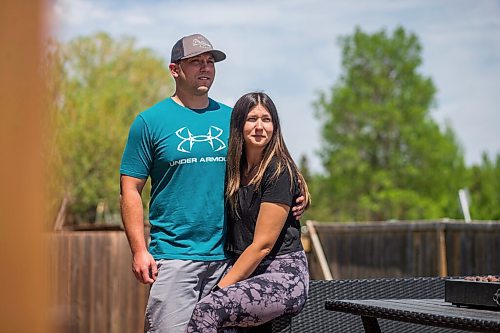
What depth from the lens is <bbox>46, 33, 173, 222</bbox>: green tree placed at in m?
29.9

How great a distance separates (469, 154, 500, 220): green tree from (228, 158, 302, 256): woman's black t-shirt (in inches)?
1587

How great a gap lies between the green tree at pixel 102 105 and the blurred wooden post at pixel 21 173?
24.7 meters

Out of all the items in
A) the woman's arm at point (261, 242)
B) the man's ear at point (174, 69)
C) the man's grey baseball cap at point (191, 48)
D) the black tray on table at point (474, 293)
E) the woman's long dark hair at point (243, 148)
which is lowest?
the black tray on table at point (474, 293)

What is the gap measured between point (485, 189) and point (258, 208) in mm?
42708

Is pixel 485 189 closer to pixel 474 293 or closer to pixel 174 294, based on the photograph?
pixel 174 294

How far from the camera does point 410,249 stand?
369 inches

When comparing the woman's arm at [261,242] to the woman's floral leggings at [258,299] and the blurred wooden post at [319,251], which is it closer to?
the woman's floral leggings at [258,299]

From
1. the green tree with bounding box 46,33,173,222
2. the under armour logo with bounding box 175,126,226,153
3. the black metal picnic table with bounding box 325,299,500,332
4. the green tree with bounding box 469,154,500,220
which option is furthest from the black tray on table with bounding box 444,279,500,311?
the green tree with bounding box 469,154,500,220

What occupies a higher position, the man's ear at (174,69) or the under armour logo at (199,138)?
the man's ear at (174,69)

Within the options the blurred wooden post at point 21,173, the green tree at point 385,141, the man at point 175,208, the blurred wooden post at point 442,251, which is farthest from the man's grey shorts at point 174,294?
the green tree at point 385,141

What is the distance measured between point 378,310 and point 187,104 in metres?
1.08

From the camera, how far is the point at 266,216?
3051mm

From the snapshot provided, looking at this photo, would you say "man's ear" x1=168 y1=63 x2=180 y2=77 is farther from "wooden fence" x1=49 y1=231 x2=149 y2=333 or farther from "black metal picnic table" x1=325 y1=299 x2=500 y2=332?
"wooden fence" x1=49 y1=231 x2=149 y2=333

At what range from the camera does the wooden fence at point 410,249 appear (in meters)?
8.62
